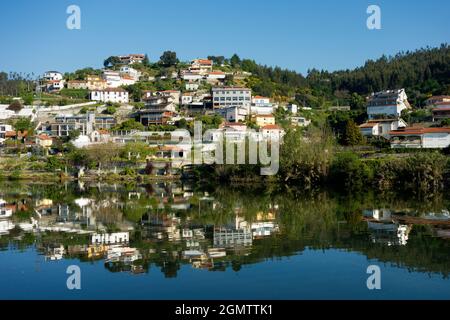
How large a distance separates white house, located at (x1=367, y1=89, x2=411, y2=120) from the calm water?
99.2ft

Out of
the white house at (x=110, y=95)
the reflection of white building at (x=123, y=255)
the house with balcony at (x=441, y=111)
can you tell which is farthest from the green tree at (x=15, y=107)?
the reflection of white building at (x=123, y=255)

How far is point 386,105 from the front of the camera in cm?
5656

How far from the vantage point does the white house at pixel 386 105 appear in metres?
56.1

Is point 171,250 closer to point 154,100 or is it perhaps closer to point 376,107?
point 376,107

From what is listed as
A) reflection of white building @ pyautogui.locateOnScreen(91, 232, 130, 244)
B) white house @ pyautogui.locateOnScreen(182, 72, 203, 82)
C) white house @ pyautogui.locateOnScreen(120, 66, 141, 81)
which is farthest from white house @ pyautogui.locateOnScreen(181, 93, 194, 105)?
reflection of white building @ pyautogui.locateOnScreen(91, 232, 130, 244)

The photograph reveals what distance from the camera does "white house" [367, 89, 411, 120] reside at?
5609 cm

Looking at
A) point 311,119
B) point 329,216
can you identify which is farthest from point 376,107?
point 329,216

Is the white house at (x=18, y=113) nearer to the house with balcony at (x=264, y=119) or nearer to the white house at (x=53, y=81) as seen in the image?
the white house at (x=53, y=81)

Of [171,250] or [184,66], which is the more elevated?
[184,66]

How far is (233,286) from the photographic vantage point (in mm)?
11398

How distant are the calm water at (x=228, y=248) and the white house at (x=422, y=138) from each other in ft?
43.3

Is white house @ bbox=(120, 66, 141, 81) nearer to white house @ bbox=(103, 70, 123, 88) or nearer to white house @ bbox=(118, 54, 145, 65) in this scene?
white house @ bbox=(103, 70, 123, 88)

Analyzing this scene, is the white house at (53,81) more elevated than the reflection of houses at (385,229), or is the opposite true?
the white house at (53,81)

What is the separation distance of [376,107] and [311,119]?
28.4ft
